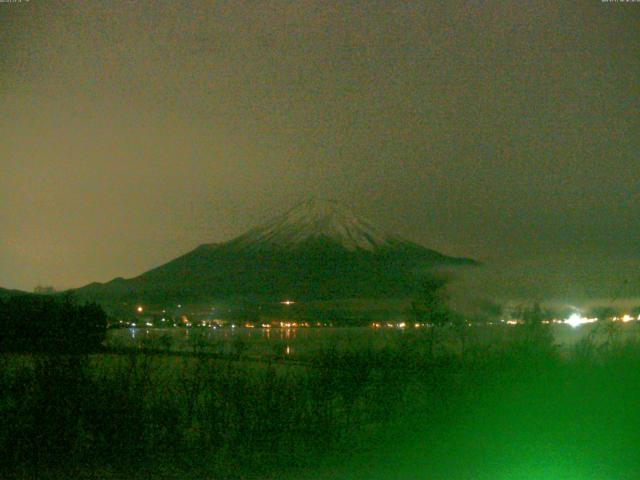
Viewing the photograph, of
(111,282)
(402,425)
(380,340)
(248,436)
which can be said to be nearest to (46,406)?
(248,436)

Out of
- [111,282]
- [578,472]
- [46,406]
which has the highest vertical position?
[111,282]

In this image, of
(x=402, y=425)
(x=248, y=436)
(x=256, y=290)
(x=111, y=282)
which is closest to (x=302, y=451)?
(x=248, y=436)

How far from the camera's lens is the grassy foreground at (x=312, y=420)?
10719mm

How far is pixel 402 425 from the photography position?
12672 mm

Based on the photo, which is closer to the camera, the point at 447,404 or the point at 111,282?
the point at 447,404

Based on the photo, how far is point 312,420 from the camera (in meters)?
11.8

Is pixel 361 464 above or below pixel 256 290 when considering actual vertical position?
below

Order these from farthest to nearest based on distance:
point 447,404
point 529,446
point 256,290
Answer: point 256,290
point 447,404
point 529,446

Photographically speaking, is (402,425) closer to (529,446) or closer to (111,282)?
(529,446)

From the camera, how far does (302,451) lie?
11.5 meters

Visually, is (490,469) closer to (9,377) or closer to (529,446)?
(529,446)

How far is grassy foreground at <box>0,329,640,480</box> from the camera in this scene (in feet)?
35.2

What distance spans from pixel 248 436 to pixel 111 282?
77.0 metres

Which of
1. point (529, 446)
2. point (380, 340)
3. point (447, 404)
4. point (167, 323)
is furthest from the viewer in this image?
point (167, 323)
